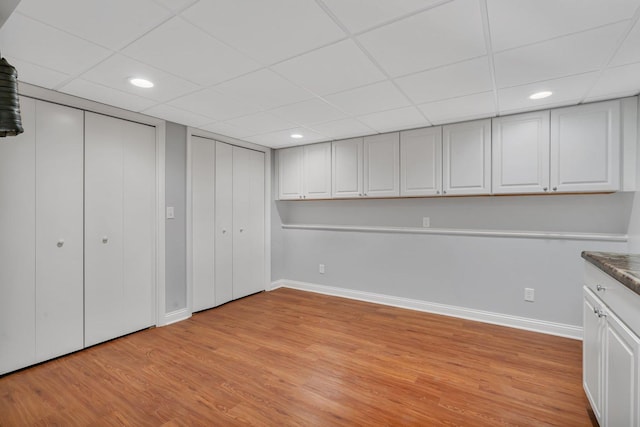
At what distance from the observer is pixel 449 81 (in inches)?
89.9

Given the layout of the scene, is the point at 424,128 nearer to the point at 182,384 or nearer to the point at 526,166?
the point at 526,166

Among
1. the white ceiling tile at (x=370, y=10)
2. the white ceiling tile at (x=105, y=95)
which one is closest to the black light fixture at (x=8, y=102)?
the white ceiling tile at (x=105, y=95)

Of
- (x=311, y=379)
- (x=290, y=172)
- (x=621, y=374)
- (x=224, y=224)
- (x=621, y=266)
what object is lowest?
(x=311, y=379)

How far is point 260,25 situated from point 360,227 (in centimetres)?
305

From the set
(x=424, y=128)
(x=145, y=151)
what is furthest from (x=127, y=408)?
(x=424, y=128)

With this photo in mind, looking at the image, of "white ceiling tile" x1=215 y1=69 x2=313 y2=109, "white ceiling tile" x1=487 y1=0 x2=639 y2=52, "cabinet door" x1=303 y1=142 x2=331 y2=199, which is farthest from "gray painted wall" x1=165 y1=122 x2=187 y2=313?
"white ceiling tile" x1=487 y1=0 x2=639 y2=52

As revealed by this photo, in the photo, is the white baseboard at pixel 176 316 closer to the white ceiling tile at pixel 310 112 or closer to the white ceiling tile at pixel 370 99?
the white ceiling tile at pixel 310 112

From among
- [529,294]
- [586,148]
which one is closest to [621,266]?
[586,148]

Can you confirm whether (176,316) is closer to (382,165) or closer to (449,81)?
(382,165)

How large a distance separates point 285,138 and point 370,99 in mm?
1710

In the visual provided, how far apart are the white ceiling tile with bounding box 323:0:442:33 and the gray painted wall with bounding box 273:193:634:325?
257cm

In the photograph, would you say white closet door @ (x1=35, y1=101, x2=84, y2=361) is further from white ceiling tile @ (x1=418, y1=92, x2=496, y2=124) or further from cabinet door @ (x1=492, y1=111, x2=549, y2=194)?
cabinet door @ (x1=492, y1=111, x2=549, y2=194)

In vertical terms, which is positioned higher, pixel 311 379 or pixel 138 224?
pixel 138 224

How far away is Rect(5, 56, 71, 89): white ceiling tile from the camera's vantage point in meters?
2.03
